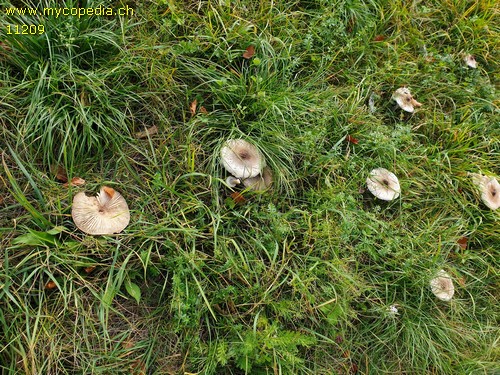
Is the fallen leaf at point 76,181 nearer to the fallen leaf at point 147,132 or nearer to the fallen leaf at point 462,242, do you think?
the fallen leaf at point 147,132

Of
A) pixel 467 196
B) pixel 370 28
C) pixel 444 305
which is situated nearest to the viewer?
pixel 444 305

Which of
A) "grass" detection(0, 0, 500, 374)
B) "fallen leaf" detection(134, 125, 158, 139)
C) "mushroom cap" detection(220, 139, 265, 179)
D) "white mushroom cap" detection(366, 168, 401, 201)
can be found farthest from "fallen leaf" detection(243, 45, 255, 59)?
"white mushroom cap" detection(366, 168, 401, 201)

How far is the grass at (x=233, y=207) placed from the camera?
2.13 m

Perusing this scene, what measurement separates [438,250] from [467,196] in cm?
60

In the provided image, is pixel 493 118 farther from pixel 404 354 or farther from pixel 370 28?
pixel 404 354

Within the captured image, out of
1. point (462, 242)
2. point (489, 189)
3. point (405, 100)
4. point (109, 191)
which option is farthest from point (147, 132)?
point (489, 189)

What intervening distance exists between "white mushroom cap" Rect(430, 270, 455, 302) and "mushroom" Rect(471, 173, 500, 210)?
685mm

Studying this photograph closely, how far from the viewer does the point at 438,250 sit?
8.73 ft

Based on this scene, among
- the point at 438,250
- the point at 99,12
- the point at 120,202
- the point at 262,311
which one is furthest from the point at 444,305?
the point at 99,12

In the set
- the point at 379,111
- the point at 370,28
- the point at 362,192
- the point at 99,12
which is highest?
the point at 99,12

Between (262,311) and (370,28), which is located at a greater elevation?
(370,28)

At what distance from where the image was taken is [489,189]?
2.96 m

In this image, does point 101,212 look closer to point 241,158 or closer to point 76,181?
point 76,181

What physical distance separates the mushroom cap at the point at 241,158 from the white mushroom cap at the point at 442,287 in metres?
1.26
